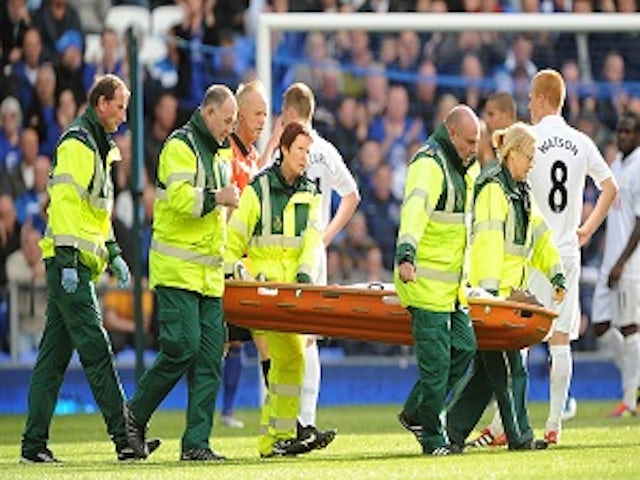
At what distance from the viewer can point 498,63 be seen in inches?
938

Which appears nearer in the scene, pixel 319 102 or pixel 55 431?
pixel 55 431

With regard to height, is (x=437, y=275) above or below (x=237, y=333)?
above

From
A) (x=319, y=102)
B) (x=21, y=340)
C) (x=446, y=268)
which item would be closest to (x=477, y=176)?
(x=446, y=268)

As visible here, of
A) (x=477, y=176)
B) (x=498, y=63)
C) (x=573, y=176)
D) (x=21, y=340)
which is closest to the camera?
(x=477, y=176)

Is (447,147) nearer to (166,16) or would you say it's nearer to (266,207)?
(266,207)

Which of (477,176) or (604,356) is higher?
(477,176)

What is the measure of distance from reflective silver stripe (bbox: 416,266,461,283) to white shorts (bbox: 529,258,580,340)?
1.90m

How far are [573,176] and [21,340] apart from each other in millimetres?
6940

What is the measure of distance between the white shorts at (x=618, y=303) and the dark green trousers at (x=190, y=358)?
19.2 ft

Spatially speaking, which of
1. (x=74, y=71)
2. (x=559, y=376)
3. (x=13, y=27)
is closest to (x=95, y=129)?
(x=559, y=376)

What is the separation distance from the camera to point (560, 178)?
15.4 meters

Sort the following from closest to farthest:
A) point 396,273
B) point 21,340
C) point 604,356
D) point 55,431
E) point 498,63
Answer: point 396,273 → point 55,431 → point 21,340 → point 604,356 → point 498,63

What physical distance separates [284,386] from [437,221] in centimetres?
138

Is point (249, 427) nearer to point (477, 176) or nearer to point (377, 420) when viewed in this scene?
point (377, 420)
